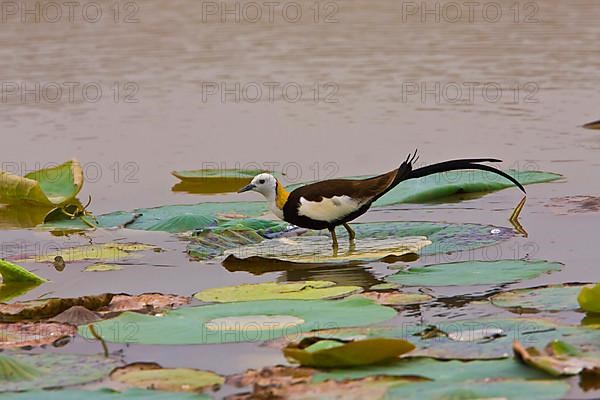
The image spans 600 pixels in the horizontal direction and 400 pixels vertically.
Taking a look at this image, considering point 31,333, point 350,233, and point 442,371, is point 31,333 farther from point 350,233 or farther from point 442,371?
point 350,233

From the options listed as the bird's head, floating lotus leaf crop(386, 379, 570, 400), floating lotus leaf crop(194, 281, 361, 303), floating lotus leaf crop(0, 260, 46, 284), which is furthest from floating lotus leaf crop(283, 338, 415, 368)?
the bird's head

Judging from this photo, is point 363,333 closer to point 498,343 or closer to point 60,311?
point 498,343

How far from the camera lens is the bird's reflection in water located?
6629mm

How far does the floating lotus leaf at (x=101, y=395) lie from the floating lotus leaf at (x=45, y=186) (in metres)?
4.09

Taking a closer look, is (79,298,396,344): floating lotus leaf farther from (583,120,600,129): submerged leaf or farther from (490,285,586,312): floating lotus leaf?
(583,120,600,129): submerged leaf

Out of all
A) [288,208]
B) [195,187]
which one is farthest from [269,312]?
[195,187]

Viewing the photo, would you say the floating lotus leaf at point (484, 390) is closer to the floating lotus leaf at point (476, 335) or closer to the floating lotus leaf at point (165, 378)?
the floating lotus leaf at point (476, 335)

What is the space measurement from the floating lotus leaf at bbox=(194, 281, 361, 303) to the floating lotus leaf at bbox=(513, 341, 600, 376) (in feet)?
4.88

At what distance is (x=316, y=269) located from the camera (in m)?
6.87

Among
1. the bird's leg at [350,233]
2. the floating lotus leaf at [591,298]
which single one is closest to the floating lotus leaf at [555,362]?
the floating lotus leaf at [591,298]

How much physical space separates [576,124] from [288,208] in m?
4.88

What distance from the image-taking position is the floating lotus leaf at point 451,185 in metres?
8.53

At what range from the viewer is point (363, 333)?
5.30 metres

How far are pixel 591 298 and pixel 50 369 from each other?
2286 millimetres
